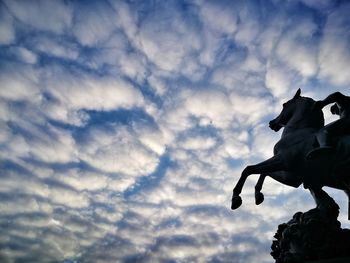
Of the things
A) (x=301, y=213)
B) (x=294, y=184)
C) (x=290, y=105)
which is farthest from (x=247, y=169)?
(x=290, y=105)

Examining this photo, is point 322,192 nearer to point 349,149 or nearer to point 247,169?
point 349,149

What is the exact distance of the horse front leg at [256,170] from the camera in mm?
6977

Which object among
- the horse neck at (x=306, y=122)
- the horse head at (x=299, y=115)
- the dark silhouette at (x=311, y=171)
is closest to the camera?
the dark silhouette at (x=311, y=171)

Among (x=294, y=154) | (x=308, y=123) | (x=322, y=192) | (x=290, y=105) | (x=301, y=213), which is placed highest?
(x=290, y=105)

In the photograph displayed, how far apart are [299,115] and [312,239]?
3.03 metres

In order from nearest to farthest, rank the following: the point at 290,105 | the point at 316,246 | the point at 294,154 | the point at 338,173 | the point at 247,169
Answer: the point at 316,246 < the point at 338,173 < the point at 294,154 < the point at 247,169 < the point at 290,105

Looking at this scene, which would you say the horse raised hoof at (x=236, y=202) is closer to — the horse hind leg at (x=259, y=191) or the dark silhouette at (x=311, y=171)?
the dark silhouette at (x=311, y=171)

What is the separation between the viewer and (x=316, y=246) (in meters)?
5.48

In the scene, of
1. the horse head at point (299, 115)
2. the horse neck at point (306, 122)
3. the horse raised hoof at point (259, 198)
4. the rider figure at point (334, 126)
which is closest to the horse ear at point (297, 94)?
the horse head at point (299, 115)

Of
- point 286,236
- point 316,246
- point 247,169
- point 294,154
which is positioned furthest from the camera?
point 247,169

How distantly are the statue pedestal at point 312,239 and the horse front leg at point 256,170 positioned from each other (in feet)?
3.90

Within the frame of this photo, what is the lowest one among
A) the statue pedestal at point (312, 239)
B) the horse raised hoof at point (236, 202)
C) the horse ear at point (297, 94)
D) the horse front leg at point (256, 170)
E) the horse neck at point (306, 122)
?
the statue pedestal at point (312, 239)

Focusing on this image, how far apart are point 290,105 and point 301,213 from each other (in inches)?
118

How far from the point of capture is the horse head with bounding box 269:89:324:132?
23.7ft
